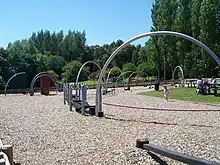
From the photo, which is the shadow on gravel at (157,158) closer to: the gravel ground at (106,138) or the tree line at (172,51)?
the gravel ground at (106,138)

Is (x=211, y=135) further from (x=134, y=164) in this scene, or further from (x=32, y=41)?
(x=32, y=41)

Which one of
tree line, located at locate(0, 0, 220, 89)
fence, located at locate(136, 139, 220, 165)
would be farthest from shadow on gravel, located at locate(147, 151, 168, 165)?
tree line, located at locate(0, 0, 220, 89)

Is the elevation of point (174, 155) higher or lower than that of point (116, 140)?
higher

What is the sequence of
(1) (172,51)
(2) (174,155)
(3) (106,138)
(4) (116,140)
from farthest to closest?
(1) (172,51) → (3) (106,138) → (4) (116,140) → (2) (174,155)

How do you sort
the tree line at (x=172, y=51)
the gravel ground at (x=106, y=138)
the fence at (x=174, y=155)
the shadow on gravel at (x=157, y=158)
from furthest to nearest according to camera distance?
the tree line at (x=172, y=51) → the gravel ground at (x=106, y=138) → the shadow on gravel at (x=157, y=158) → the fence at (x=174, y=155)

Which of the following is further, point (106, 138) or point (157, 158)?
point (106, 138)

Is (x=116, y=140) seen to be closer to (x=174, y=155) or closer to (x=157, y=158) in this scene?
(x=157, y=158)

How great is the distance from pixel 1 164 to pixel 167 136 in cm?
717

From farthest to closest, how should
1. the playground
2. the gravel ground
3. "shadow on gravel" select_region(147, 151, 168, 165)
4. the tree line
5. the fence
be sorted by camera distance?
the tree line → the gravel ground → the playground → "shadow on gravel" select_region(147, 151, 168, 165) → the fence

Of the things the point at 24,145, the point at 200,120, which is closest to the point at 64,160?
the point at 24,145

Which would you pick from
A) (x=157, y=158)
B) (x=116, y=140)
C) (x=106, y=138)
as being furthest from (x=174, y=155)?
(x=106, y=138)

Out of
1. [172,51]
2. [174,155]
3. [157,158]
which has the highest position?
[172,51]

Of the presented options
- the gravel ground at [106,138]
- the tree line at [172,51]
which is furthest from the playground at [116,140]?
the tree line at [172,51]

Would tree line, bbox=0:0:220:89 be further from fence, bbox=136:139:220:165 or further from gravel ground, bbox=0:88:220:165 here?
fence, bbox=136:139:220:165
